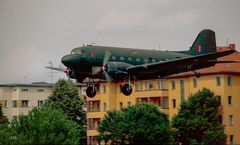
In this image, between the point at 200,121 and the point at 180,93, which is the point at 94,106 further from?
the point at 200,121

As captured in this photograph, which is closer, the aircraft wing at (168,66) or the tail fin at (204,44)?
the aircraft wing at (168,66)

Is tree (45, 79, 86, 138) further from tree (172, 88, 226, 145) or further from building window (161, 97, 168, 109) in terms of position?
tree (172, 88, 226, 145)

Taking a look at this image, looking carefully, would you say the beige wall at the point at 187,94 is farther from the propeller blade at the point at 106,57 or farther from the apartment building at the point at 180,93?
the propeller blade at the point at 106,57

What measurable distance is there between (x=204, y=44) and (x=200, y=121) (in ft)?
153

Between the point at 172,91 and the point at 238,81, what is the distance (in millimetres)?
15086

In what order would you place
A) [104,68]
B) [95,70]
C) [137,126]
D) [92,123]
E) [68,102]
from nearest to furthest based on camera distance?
[104,68] < [95,70] < [137,126] < [92,123] < [68,102]

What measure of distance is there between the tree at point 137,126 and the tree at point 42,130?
24.6 ft

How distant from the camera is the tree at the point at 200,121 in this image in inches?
5413

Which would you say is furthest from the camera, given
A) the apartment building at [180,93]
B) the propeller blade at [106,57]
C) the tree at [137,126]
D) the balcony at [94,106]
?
the balcony at [94,106]

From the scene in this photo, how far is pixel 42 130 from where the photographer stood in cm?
13788

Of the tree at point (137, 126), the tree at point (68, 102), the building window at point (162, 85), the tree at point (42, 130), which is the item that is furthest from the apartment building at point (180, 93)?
the tree at point (42, 130)

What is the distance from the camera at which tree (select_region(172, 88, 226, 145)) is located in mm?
137500

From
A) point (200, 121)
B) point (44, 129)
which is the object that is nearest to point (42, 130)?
point (44, 129)

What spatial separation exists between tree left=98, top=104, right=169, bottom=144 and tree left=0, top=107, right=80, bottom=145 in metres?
7.49
